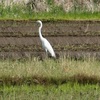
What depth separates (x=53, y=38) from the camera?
2003 centimetres

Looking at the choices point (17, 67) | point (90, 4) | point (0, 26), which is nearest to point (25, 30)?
point (0, 26)

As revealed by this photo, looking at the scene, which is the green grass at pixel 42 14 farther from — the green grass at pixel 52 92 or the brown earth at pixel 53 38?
the green grass at pixel 52 92

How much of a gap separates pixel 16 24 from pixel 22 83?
1152 cm

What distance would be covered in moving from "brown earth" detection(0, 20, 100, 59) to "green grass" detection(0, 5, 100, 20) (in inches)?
44.0

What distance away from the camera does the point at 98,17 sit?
25.3m

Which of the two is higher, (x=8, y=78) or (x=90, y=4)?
(x=8, y=78)

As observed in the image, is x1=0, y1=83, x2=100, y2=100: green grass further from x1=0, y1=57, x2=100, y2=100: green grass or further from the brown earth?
the brown earth

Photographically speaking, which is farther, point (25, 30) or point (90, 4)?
point (90, 4)

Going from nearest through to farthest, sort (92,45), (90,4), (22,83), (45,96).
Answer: (45,96) < (22,83) < (92,45) < (90,4)

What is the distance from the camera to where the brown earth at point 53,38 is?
16922 mm

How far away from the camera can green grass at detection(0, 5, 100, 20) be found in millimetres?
24750

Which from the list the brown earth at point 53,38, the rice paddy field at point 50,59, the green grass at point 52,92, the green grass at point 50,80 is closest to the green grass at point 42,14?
A: the rice paddy field at point 50,59

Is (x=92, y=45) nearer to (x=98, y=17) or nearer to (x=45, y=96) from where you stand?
(x=98, y=17)

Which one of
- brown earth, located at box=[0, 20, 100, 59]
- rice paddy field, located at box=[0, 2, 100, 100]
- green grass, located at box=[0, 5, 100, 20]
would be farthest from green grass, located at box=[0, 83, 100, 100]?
green grass, located at box=[0, 5, 100, 20]
